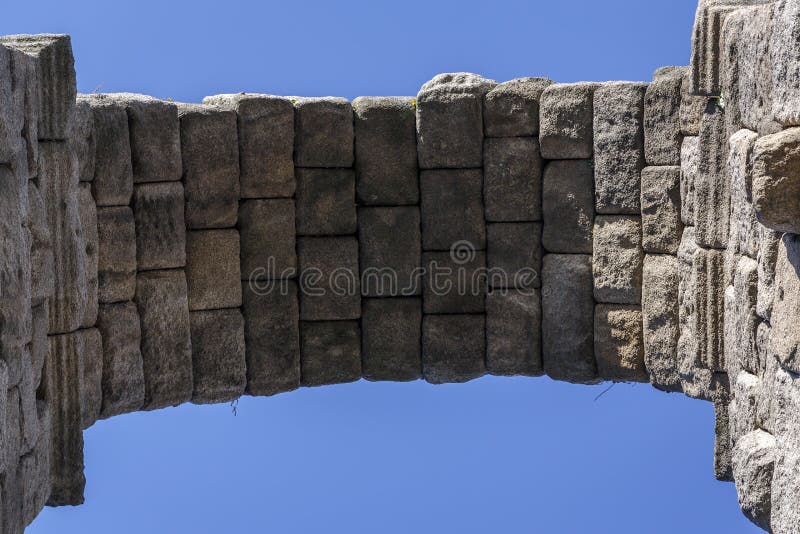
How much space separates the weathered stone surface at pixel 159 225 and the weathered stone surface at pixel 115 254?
111mm

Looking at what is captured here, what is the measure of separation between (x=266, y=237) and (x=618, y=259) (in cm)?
256

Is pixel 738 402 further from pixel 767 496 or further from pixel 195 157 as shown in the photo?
pixel 195 157

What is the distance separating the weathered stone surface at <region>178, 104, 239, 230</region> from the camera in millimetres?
8930

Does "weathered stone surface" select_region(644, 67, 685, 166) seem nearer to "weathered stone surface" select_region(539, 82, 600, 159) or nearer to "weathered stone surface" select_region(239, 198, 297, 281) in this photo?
"weathered stone surface" select_region(539, 82, 600, 159)

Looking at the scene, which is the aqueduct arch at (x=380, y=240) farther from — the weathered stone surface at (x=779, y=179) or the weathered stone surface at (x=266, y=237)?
the weathered stone surface at (x=779, y=179)

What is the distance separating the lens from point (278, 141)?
30.0ft

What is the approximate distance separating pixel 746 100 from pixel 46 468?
4.51 metres

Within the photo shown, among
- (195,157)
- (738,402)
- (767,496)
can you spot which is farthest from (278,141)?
(767,496)

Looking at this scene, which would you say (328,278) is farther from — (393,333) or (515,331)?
(515,331)

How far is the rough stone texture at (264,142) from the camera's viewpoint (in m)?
9.08

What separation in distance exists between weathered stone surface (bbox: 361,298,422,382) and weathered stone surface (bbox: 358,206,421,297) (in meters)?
0.09

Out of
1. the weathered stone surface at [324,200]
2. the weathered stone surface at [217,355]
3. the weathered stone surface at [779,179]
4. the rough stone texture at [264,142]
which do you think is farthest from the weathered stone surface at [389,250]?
the weathered stone surface at [779,179]

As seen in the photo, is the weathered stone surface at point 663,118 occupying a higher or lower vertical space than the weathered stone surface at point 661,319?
higher

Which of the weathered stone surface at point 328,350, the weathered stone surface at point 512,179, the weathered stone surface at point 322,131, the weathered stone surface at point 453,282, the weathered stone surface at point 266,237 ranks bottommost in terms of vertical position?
the weathered stone surface at point 328,350
